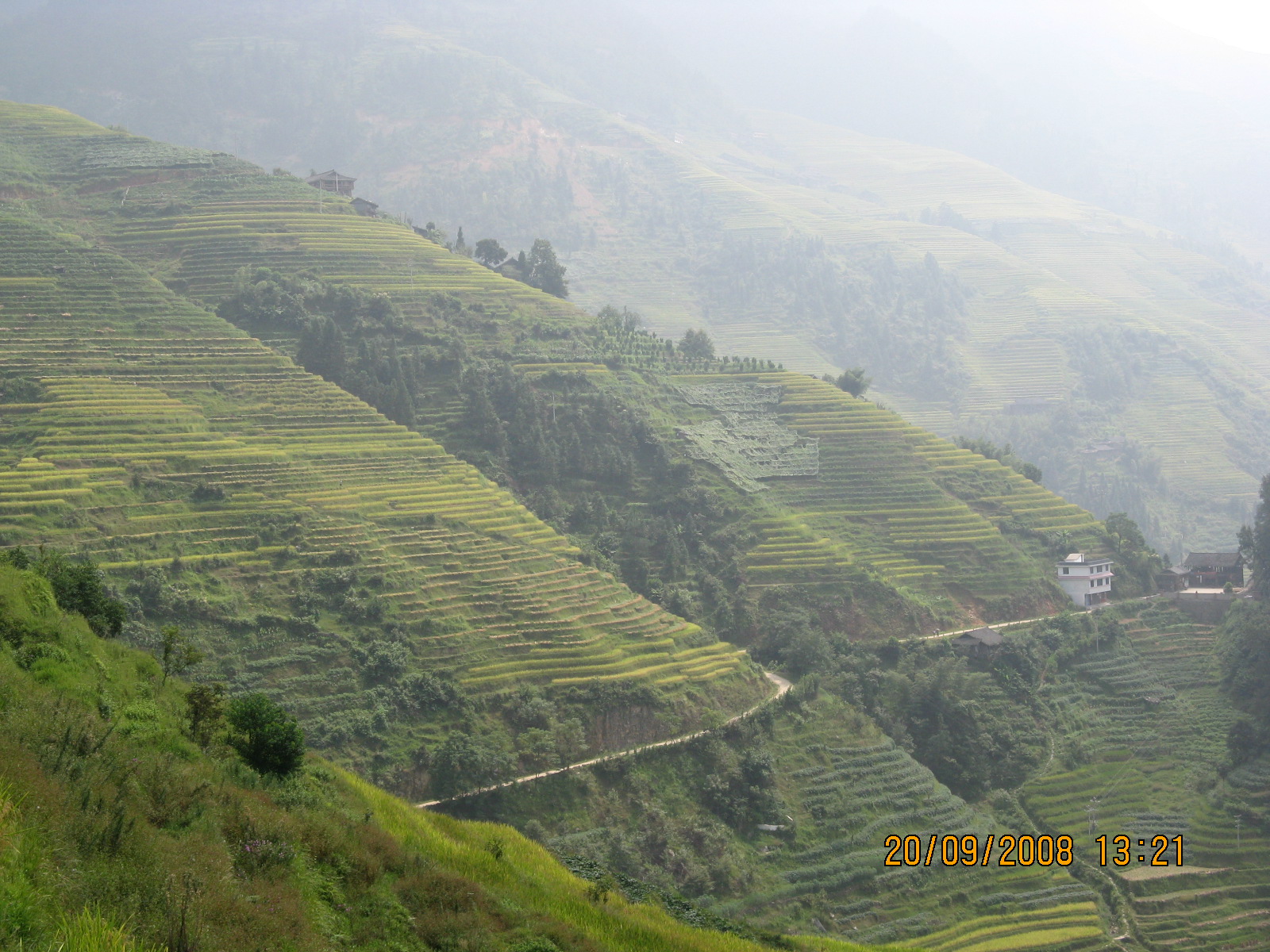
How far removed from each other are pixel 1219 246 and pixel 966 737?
446 ft

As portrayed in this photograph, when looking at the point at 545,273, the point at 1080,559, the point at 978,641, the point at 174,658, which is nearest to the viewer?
the point at 174,658

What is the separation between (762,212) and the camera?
429 feet

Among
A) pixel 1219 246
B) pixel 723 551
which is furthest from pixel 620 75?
pixel 723 551

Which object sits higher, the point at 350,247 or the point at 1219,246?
the point at 1219,246

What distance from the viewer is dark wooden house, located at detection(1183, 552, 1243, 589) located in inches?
2098

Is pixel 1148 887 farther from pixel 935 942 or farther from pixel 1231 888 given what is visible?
pixel 935 942

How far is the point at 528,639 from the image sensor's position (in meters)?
34.6

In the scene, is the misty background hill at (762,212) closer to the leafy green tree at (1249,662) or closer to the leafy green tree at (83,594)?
the leafy green tree at (1249,662)

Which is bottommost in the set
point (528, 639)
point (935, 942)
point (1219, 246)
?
point (935, 942)

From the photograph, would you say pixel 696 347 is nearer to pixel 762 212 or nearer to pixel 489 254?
pixel 489 254

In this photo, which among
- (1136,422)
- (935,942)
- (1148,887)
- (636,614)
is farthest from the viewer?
(1136,422)

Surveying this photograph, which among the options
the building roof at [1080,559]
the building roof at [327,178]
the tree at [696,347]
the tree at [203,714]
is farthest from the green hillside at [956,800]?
the building roof at [327,178]

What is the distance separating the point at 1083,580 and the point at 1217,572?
9.22m

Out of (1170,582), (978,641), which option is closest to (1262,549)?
(1170,582)
